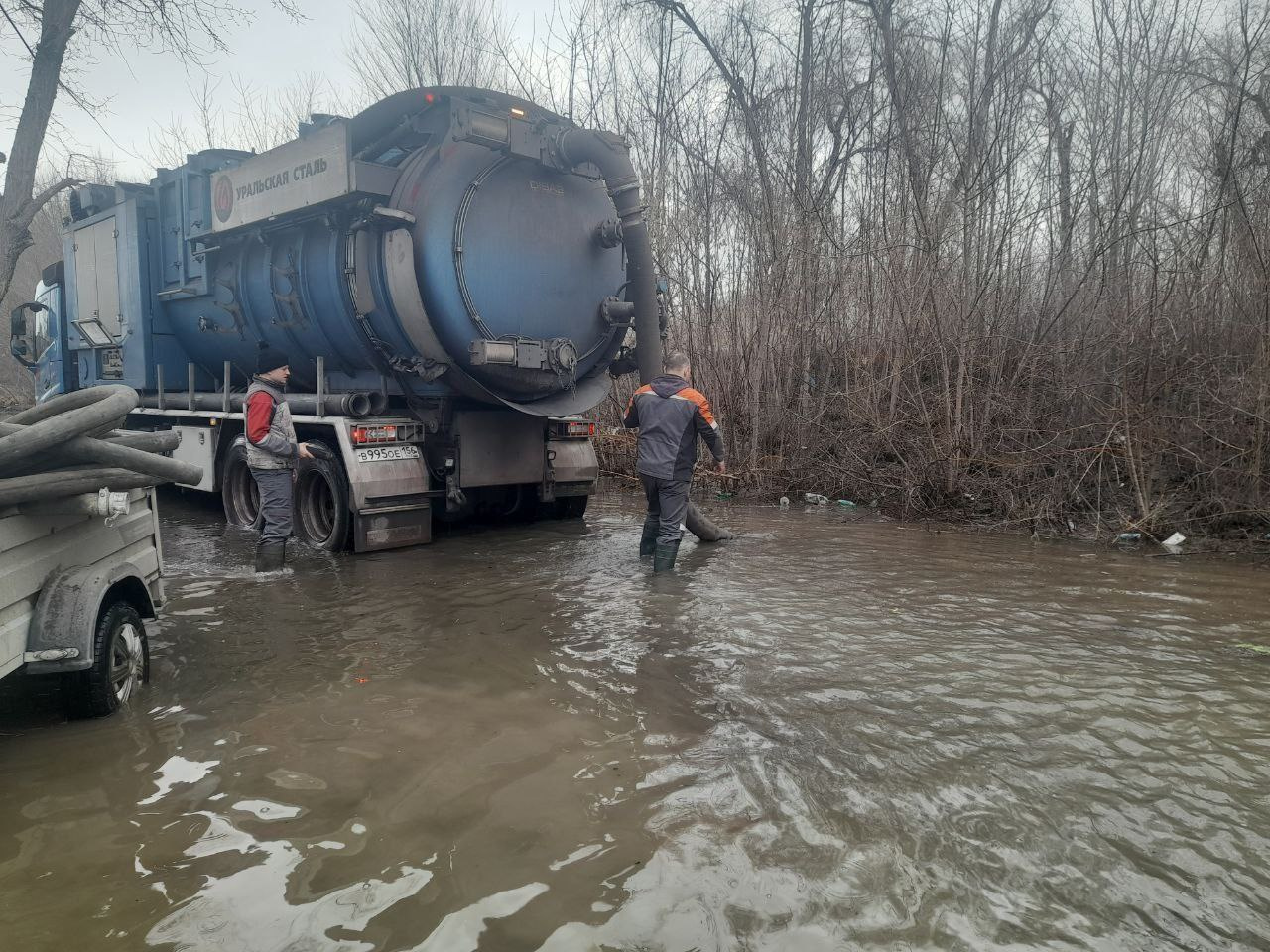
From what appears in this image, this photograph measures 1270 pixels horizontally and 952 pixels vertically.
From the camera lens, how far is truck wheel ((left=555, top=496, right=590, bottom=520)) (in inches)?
354

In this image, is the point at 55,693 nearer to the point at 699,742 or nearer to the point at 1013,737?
the point at 699,742

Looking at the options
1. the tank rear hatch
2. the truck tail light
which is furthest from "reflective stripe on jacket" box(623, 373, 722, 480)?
the truck tail light

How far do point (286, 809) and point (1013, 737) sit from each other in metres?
2.70

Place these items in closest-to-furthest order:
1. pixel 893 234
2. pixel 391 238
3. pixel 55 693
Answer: pixel 55 693, pixel 391 238, pixel 893 234

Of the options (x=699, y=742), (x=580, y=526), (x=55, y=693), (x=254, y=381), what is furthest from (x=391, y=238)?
(x=699, y=742)

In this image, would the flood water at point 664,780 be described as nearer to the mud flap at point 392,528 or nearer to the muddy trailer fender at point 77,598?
the muddy trailer fender at point 77,598

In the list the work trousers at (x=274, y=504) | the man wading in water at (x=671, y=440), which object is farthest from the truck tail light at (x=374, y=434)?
the man wading in water at (x=671, y=440)

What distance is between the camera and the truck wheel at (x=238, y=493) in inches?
343

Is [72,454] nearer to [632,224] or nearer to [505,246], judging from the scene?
[505,246]

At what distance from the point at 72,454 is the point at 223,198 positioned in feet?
18.0

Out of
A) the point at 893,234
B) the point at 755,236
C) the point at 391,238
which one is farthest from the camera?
the point at 755,236

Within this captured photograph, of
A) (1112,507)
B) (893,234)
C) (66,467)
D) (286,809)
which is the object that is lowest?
(286,809)

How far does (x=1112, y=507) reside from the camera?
8.05 m

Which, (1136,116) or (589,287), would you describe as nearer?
(589,287)
